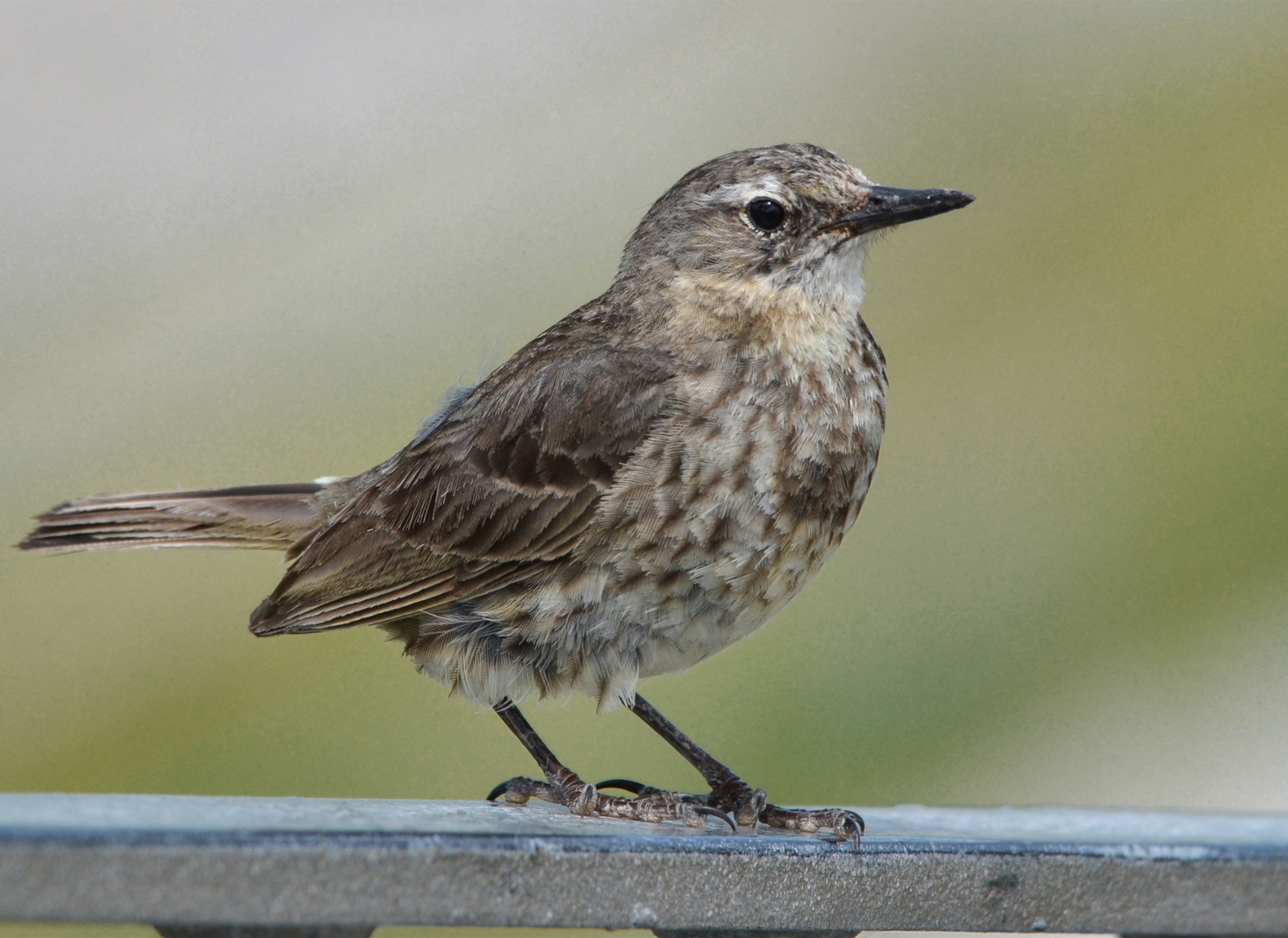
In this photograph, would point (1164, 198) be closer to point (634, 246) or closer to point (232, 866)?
point (634, 246)

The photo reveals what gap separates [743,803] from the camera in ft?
12.1

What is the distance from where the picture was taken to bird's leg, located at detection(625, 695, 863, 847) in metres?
3.23

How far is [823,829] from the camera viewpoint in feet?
10.9

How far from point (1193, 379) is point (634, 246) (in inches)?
177

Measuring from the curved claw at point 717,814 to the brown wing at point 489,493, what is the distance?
0.66 metres

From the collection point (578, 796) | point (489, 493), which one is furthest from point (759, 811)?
point (489, 493)

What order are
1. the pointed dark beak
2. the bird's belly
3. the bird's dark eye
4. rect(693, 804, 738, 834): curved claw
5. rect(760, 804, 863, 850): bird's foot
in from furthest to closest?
the bird's dark eye
the pointed dark beak
the bird's belly
rect(693, 804, 738, 834): curved claw
rect(760, 804, 863, 850): bird's foot

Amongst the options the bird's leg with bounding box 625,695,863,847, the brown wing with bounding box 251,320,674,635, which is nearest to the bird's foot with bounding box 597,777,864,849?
the bird's leg with bounding box 625,695,863,847

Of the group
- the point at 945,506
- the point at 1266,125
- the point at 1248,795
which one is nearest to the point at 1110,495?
the point at 945,506

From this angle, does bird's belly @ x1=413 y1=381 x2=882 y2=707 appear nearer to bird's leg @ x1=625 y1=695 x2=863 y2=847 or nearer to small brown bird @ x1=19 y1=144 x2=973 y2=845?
small brown bird @ x1=19 y1=144 x2=973 y2=845

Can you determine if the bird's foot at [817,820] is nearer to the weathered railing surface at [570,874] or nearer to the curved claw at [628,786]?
the weathered railing surface at [570,874]

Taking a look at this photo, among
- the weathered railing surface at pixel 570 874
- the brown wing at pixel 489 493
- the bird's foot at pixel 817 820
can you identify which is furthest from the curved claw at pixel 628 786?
the weathered railing surface at pixel 570 874

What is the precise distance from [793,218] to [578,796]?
149 centimetres

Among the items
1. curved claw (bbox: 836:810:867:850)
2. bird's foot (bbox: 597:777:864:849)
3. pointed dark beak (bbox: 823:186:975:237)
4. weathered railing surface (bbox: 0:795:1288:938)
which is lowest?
bird's foot (bbox: 597:777:864:849)
